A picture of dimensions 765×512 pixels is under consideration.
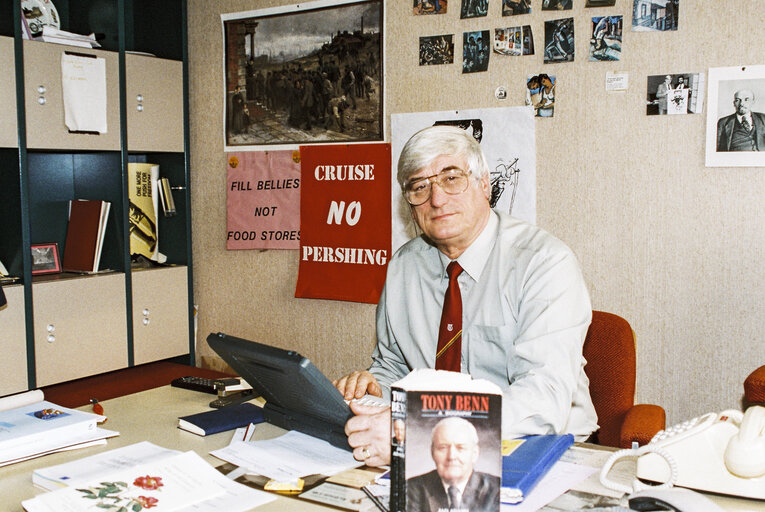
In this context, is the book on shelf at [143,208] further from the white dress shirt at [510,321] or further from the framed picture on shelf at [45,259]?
the white dress shirt at [510,321]

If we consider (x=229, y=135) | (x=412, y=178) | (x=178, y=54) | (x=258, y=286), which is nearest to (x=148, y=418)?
(x=412, y=178)

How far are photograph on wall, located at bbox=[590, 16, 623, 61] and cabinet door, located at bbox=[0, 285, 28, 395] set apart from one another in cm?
236

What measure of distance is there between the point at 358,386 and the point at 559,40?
5.14 feet

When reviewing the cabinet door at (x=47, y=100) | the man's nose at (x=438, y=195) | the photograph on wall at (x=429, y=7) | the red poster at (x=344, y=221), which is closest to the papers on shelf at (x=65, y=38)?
the cabinet door at (x=47, y=100)

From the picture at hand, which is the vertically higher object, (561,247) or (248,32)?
(248,32)

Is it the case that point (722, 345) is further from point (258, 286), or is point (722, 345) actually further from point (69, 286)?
point (69, 286)

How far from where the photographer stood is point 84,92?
3.03 meters

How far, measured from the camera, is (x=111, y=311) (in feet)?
10.5

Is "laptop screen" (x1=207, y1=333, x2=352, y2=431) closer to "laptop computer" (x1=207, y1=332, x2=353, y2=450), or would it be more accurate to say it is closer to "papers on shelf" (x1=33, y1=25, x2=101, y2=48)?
"laptop computer" (x1=207, y1=332, x2=353, y2=450)

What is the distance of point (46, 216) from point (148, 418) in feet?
6.56

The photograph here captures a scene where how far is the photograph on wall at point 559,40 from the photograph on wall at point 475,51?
0.24 meters

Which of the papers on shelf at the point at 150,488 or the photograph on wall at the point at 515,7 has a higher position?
the photograph on wall at the point at 515,7

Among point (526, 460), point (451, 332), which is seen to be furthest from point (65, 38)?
point (526, 460)

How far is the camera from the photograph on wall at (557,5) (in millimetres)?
2580
